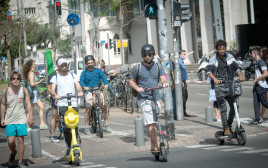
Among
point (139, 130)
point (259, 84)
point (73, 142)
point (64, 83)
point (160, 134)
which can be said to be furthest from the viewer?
point (259, 84)

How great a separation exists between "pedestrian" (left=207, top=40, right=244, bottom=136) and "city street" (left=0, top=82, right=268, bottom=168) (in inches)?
21.0

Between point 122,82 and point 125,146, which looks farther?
point 122,82

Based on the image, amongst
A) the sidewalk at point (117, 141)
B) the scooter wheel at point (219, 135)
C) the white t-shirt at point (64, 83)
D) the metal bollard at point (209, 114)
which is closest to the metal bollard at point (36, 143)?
the sidewalk at point (117, 141)

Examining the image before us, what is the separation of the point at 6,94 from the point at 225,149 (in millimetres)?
4109

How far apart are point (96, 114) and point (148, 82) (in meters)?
3.94

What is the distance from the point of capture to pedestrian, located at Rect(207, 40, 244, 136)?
388 inches

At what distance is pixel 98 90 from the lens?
12.7 metres

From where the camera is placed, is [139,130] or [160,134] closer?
[160,134]

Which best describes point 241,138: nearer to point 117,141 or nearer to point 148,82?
point 148,82

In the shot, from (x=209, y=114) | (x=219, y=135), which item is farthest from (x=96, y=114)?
(x=219, y=135)

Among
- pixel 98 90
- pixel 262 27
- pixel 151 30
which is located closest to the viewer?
pixel 98 90

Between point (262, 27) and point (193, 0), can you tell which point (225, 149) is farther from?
point (193, 0)

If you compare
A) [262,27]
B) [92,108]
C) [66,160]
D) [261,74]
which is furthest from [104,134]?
[262,27]

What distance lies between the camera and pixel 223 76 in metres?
9.97
